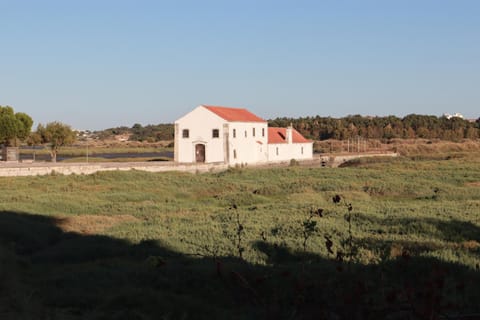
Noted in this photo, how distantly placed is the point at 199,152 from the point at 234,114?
5.75m

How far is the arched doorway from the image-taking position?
52531 mm

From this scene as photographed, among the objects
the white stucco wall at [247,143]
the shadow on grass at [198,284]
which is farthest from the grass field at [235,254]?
the white stucco wall at [247,143]

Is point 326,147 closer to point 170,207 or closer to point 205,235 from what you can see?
point 170,207

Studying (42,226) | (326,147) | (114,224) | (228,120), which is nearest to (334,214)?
(114,224)

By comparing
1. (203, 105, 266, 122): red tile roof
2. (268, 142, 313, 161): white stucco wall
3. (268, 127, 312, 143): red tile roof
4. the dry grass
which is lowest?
the dry grass

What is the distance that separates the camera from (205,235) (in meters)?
16.3

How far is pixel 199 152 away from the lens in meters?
52.7

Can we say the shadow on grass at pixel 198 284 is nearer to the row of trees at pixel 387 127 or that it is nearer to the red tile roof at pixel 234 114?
the red tile roof at pixel 234 114

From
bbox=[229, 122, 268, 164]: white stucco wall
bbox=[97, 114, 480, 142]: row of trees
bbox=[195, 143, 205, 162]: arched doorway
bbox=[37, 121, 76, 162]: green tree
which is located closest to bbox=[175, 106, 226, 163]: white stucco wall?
bbox=[195, 143, 205, 162]: arched doorway

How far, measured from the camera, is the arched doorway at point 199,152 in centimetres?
5253

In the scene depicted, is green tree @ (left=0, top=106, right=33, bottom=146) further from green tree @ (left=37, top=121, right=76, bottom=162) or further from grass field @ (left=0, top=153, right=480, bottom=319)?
grass field @ (left=0, top=153, right=480, bottom=319)

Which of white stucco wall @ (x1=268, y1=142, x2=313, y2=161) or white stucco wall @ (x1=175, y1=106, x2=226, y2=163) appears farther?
white stucco wall @ (x1=268, y1=142, x2=313, y2=161)

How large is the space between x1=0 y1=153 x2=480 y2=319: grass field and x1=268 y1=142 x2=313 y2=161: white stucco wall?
25.2 metres

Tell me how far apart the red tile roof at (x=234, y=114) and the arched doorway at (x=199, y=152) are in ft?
10.5
